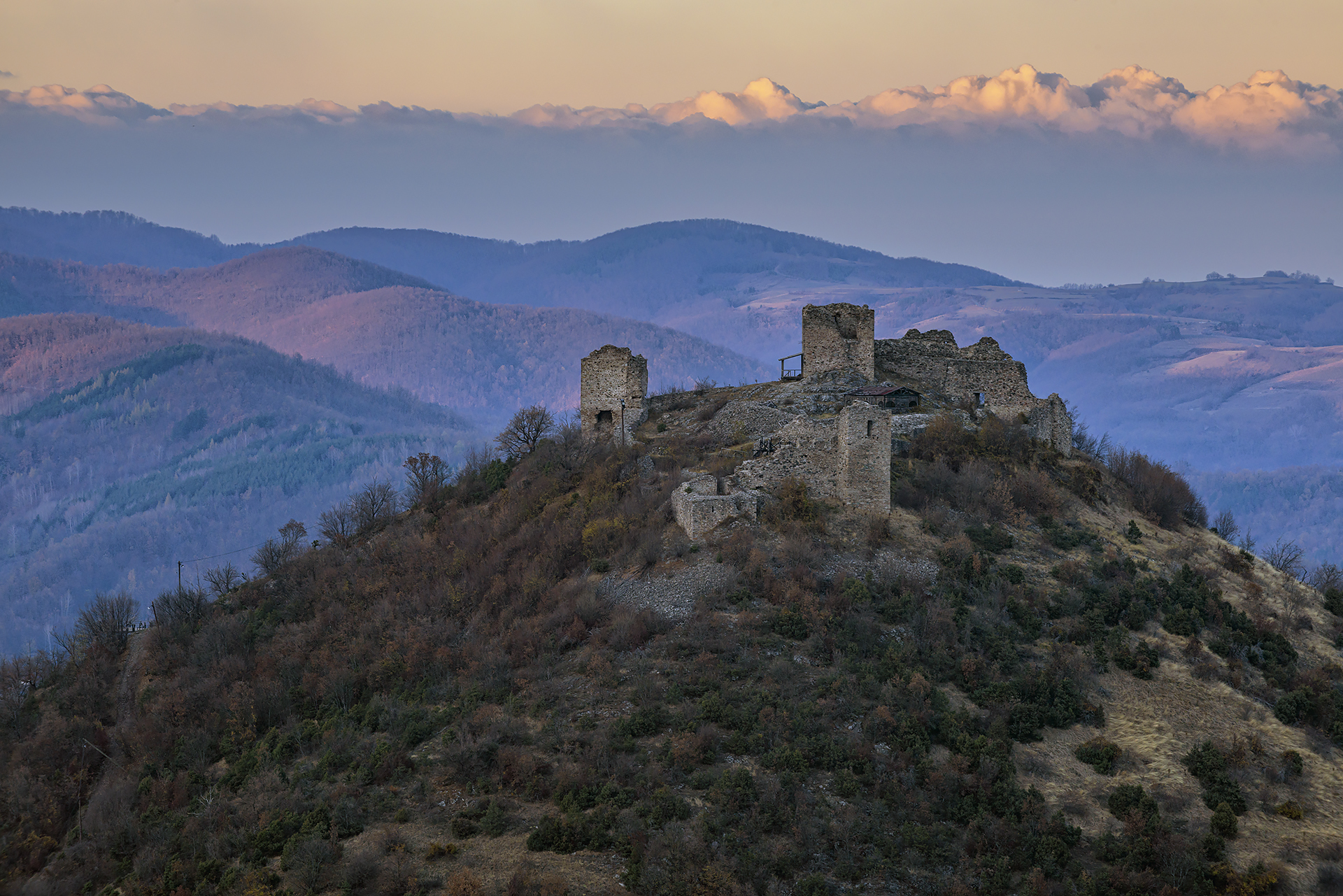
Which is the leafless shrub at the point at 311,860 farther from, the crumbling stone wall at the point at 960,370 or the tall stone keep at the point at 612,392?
the crumbling stone wall at the point at 960,370

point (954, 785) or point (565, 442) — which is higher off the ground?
point (565, 442)

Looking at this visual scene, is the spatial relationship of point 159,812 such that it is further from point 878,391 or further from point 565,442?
point 878,391

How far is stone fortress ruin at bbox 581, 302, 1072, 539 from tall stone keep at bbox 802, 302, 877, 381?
0.04 m

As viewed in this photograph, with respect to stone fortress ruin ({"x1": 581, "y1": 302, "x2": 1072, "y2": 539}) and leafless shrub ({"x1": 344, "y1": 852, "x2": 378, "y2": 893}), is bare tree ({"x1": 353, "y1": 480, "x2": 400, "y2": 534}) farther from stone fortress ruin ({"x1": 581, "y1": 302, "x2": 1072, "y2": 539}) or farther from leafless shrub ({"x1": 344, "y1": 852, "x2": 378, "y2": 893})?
leafless shrub ({"x1": 344, "y1": 852, "x2": 378, "y2": 893})

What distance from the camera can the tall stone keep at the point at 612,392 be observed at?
135ft

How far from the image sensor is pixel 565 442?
40.4 metres

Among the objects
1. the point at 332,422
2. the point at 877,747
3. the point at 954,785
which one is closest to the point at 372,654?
the point at 877,747

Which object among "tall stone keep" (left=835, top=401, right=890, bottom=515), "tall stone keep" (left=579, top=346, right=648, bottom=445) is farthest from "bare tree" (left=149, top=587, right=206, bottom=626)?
"tall stone keep" (left=835, top=401, right=890, bottom=515)

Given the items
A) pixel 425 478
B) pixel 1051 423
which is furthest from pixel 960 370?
pixel 425 478

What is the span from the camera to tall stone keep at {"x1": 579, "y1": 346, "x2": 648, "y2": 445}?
1623 inches

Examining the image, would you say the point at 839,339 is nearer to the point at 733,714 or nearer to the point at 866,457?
the point at 866,457

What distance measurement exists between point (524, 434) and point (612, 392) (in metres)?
5.99

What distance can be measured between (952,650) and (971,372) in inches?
676

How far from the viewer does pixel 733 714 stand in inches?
884
